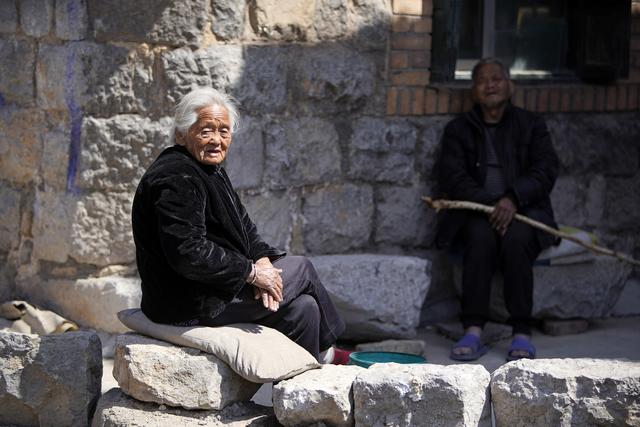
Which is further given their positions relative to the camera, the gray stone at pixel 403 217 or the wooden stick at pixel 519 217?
the gray stone at pixel 403 217

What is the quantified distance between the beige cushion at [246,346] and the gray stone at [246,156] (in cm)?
148

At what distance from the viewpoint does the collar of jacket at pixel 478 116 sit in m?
6.12

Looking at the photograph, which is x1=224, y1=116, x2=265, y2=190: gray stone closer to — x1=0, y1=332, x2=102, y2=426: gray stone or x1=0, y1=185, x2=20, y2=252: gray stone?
x1=0, y1=185, x2=20, y2=252: gray stone

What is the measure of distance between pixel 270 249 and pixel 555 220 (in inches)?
109

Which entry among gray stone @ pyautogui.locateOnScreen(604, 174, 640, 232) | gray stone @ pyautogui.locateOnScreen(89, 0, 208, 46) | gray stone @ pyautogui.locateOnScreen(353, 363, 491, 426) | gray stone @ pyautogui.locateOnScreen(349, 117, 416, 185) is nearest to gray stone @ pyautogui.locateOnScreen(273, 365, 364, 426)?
gray stone @ pyautogui.locateOnScreen(353, 363, 491, 426)

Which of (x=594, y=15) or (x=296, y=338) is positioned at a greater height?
(x=594, y=15)

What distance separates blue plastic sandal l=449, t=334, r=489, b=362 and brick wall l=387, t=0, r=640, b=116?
4.38ft

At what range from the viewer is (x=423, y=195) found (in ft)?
20.6

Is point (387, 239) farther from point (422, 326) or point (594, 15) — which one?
point (594, 15)

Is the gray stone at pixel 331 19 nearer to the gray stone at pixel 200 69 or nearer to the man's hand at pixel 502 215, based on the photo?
the gray stone at pixel 200 69

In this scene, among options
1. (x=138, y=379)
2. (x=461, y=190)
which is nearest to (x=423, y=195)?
(x=461, y=190)

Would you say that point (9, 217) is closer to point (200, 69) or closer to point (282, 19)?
point (200, 69)

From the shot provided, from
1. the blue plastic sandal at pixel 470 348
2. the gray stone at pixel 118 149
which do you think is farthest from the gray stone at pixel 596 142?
the gray stone at pixel 118 149

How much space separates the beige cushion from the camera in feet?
13.1
